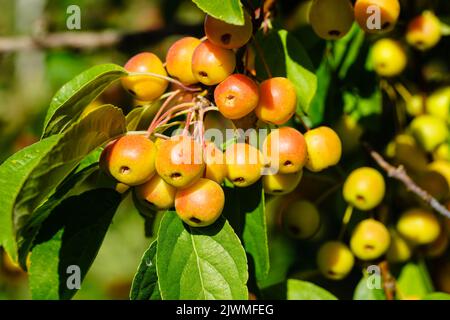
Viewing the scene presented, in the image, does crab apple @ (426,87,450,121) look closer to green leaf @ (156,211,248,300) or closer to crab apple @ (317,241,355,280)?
crab apple @ (317,241,355,280)

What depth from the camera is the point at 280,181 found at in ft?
4.59

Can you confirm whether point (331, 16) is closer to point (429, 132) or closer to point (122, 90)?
point (429, 132)

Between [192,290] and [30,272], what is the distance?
357 millimetres

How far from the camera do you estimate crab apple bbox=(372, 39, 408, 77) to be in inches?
75.7

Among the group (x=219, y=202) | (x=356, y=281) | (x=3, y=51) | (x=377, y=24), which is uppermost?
(x=3, y=51)

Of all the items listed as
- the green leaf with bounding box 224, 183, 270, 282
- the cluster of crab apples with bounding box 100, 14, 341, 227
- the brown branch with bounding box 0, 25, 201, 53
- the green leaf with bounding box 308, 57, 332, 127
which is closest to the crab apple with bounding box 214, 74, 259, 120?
the cluster of crab apples with bounding box 100, 14, 341, 227

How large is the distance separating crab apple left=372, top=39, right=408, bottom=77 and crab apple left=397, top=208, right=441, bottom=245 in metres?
0.44

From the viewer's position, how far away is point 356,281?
2082 mm

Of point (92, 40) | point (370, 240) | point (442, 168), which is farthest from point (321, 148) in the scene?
point (92, 40)

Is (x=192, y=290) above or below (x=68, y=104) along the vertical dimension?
below

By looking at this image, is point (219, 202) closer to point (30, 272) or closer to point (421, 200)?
point (30, 272)

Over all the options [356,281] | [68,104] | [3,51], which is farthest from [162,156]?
[3,51]

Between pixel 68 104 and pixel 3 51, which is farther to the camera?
pixel 3 51

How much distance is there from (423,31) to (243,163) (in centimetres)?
93
